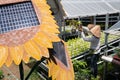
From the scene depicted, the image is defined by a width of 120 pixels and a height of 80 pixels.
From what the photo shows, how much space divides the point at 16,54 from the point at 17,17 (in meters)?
0.66

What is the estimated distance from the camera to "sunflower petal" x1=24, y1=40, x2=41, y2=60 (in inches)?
122

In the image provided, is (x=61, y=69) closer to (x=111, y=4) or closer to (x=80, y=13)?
(x=80, y=13)

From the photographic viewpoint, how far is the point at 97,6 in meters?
12.7

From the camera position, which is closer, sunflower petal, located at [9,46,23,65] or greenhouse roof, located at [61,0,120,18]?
sunflower petal, located at [9,46,23,65]

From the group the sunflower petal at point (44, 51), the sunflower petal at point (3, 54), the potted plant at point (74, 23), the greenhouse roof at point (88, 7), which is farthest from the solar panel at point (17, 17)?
the potted plant at point (74, 23)

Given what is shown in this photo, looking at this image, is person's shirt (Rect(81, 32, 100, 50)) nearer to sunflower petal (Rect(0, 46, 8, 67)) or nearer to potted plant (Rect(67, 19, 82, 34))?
potted plant (Rect(67, 19, 82, 34))

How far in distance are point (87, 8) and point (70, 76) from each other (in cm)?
869

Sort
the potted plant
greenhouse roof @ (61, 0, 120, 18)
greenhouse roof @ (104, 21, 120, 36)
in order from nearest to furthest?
greenhouse roof @ (104, 21, 120, 36) < greenhouse roof @ (61, 0, 120, 18) < the potted plant

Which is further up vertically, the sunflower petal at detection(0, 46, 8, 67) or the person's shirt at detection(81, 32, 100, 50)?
the sunflower petal at detection(0, 46, 8, 67)

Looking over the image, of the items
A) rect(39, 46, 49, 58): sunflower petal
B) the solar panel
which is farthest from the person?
rect(39, 46, 49, 58): sunflower petal

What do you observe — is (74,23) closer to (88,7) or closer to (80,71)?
(88,7)

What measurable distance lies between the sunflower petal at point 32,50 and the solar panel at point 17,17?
0.31 metres

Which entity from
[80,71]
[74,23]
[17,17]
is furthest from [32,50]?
[74,23]

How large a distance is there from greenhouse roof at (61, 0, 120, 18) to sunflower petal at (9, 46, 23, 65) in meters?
6.91
